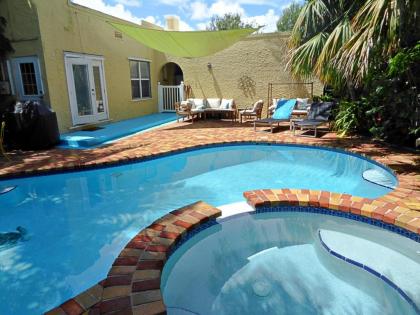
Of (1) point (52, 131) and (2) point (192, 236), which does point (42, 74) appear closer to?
(1) point (52, 131)

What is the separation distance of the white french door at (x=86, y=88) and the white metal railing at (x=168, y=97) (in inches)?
147

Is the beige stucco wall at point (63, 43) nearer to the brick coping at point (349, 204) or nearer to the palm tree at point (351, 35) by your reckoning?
the palm tree at point (351, 35)

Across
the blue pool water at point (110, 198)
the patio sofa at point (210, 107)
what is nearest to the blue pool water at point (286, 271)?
the blue pool water at point (110, 198)

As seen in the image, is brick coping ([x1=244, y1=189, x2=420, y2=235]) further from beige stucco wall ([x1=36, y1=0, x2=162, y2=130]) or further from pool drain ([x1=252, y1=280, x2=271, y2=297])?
beige stucco wall ([x1=36, y1=0, x2=162, y2=130])

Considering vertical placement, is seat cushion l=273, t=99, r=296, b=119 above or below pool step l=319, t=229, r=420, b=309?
above

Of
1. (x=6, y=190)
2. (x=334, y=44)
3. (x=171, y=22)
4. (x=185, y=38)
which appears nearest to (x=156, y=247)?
(x=6, y=190)

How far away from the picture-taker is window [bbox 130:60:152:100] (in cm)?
1261

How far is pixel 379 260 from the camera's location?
273cm

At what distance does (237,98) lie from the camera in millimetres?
12734

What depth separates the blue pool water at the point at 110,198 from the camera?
2.79 meters

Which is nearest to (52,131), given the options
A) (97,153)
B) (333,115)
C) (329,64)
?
(97,153)

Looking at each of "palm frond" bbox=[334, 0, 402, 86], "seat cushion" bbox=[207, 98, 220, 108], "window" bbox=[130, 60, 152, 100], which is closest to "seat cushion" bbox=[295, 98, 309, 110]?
"seat cushion" bbox=[207, 98, 220, 108]

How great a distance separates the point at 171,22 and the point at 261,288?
16497 mm

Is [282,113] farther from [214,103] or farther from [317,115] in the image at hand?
[214,103]
